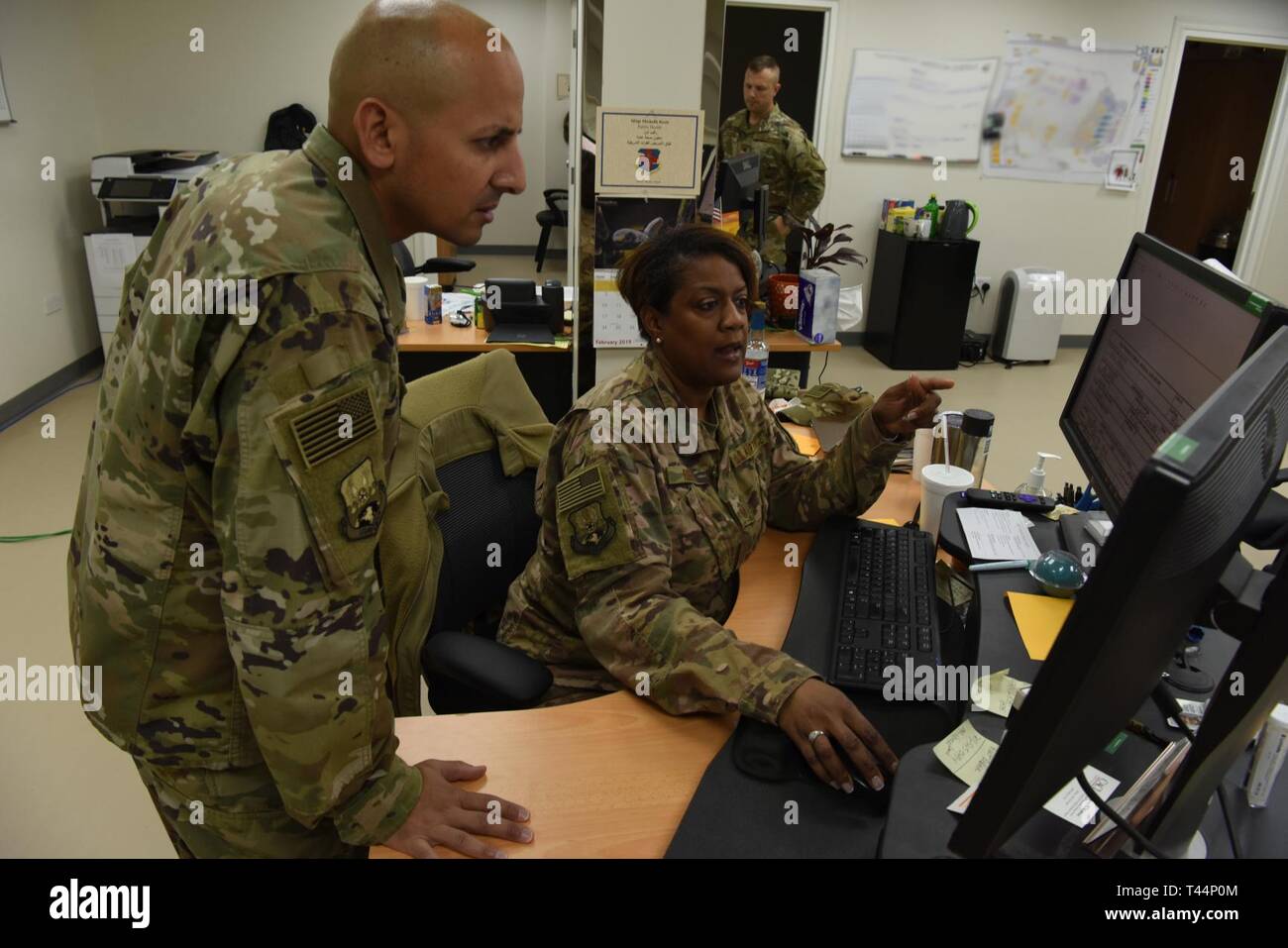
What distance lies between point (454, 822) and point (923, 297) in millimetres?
5320

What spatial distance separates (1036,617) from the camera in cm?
141

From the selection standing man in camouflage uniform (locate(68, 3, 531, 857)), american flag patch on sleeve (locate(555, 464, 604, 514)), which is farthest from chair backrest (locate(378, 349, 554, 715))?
standing man in camouflage uniform (locate(68, 3, 531, 857))

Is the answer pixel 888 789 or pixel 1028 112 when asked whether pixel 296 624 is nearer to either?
pixel 888 789

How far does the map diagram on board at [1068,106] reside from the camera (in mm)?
5691

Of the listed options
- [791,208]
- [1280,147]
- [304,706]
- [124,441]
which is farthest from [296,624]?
[1280,147]

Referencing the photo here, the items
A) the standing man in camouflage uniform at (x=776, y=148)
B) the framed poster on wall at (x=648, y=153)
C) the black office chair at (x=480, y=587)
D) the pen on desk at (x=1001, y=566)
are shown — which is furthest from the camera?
the standing man in camouflage uniform at (x=776, y=148)

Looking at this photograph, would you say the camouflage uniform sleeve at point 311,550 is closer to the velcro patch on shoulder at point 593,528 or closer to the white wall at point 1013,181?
the velcro patch on shoulder at point 593,528

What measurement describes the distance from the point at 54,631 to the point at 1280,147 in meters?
7.77

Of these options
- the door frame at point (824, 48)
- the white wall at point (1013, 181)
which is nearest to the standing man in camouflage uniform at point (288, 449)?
the door frame at point (824, 48)

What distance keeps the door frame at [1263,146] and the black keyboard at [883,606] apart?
5.66 meters

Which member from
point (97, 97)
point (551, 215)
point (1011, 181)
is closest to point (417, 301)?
point (97, 97)

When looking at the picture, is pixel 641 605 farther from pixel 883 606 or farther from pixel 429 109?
pixel 429 109

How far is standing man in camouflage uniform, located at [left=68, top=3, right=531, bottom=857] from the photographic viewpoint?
880mm

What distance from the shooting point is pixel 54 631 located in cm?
276
